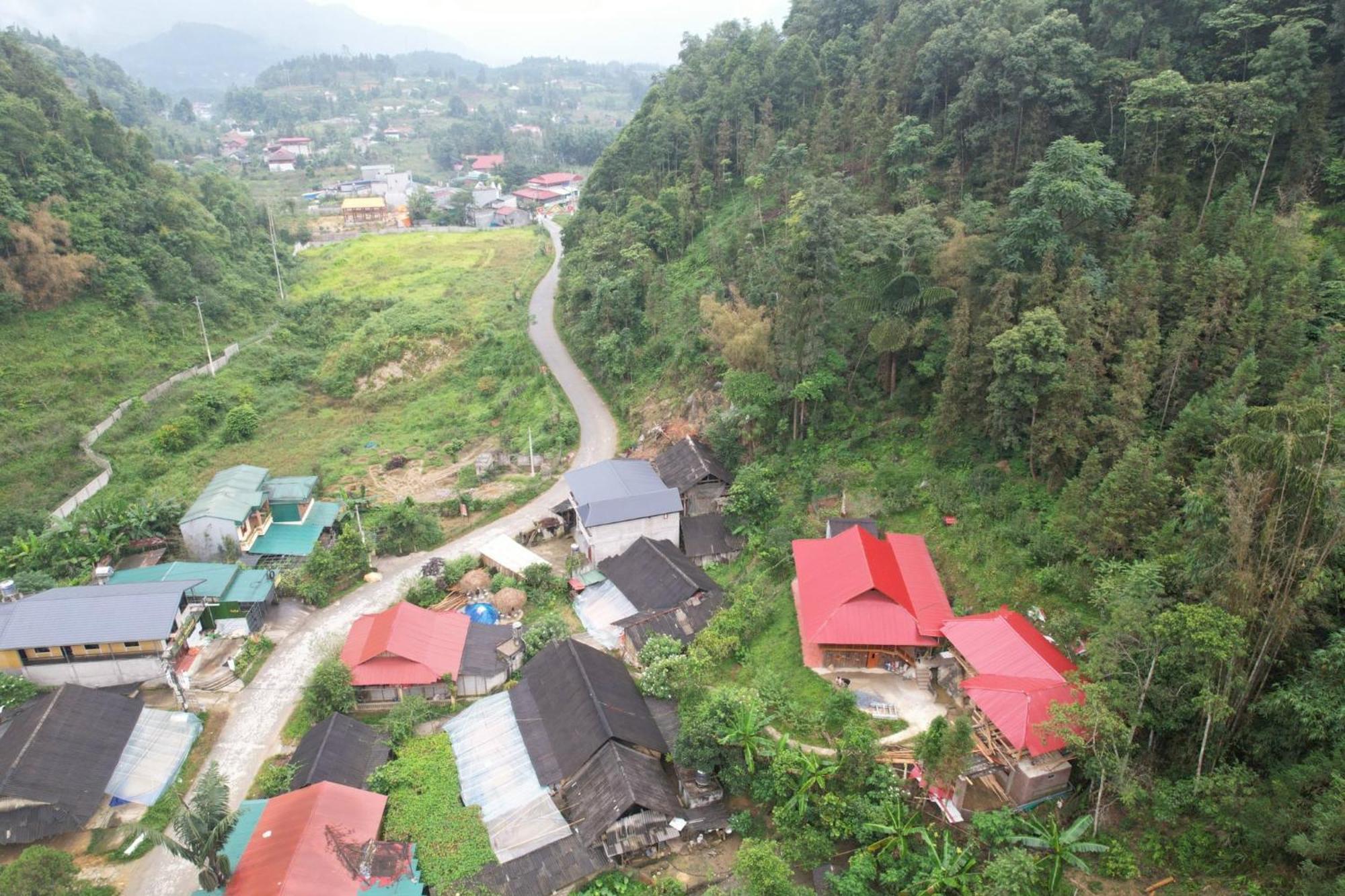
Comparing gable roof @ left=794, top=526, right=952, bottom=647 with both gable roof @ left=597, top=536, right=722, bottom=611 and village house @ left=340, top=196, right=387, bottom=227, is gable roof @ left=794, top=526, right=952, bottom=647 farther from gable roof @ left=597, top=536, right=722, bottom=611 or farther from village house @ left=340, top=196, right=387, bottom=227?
village house @ left=340, top=196, right=387, bottom=227

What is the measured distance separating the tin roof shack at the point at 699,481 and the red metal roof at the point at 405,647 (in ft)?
35.6

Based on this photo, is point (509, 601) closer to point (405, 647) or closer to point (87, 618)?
point (405, 647)

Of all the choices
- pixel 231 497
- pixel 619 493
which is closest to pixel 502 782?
Answer: pixel 619 493

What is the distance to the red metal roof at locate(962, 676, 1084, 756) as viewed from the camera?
1716 centimetres

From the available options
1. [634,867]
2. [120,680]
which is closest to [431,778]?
[634,867]

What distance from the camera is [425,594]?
29359 mm

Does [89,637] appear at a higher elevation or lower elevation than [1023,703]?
lower

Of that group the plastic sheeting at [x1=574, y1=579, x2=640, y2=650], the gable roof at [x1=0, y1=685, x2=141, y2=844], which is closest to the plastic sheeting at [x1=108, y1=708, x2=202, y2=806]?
the gable roof at [x1=0, y1=685, x2=141, y2=844]

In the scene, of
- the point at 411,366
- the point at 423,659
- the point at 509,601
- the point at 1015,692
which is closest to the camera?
the point at 1015,692

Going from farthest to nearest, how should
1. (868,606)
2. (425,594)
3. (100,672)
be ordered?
(425,594) < (100,672) < (868,606)

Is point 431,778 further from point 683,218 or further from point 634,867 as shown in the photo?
point 683,218

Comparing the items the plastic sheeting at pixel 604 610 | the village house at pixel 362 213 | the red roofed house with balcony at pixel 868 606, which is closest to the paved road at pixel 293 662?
the plastic sheeting at pixel 604 610

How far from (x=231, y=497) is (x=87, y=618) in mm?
8580

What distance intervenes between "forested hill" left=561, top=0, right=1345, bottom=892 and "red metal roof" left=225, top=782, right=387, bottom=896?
15269mm
